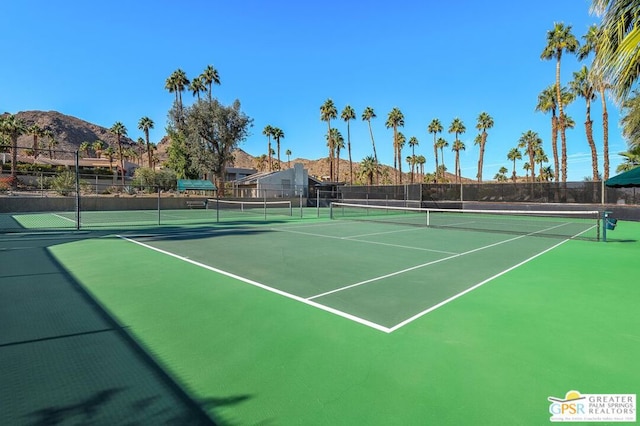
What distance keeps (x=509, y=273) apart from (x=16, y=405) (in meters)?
7.96

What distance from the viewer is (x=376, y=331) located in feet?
13.7

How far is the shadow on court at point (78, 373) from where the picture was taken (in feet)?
8.50

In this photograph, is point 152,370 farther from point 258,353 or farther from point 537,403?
point 537,403

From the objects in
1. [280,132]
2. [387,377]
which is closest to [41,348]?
[387,377]

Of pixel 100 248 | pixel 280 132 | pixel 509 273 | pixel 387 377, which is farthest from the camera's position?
pixel 280 132

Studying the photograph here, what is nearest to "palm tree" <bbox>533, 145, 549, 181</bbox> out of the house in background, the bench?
the house in background

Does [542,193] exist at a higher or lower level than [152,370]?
higher

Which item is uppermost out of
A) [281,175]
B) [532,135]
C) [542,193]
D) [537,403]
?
[532,135]

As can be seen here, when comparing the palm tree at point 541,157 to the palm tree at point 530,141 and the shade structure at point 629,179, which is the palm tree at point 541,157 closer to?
the palm tree at point 530,141

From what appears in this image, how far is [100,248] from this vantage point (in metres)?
10.5

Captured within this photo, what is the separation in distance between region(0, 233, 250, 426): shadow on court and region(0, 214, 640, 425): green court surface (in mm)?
144

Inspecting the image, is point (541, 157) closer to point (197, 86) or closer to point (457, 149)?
point (457, 149)

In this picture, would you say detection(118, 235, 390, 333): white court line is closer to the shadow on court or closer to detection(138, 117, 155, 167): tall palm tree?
the shadow on court

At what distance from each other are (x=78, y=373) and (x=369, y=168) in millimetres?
79039
